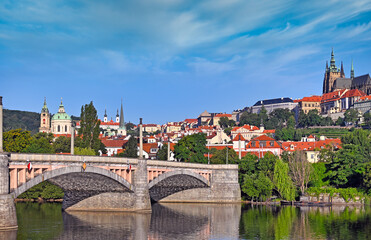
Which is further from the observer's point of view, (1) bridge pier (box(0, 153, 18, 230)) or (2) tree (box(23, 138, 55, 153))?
(2) tree (box(23, 138, 55, 153))

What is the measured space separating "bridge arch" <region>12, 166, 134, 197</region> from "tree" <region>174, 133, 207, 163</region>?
37.6 metres

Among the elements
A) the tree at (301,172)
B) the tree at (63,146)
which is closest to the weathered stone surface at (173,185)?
the tree at (301,172)

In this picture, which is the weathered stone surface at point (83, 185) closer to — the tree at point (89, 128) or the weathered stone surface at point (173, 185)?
the weathered stone surface at point (173, 185)

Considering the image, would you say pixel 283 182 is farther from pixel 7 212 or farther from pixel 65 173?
pixel 7 212

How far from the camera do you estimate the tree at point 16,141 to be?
94438mm

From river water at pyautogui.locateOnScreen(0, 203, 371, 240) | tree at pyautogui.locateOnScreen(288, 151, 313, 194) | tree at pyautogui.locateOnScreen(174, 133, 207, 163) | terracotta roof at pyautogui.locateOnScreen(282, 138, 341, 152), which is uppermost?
terracotta roof at pyautogui.locateOnScreen(282, 138, 341, 152)

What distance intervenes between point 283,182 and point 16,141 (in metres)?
48.7

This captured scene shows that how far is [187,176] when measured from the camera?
7219 cm

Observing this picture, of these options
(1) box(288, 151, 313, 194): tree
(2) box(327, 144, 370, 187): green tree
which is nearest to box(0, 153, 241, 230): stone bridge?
(1) box(288, 151, 313, 194): tree

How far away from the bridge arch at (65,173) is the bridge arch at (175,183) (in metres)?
6.98

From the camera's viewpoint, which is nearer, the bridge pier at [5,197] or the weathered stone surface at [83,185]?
the bridge pier at [5,197]

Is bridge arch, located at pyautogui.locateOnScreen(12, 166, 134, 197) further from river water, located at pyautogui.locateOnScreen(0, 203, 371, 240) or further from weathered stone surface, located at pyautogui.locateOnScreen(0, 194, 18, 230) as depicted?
river water, located at pyautogui.locateOnScreen(0, 203, 371, 240)

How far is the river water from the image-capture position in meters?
49.2

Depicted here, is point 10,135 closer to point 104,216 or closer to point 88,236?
point 104,216
